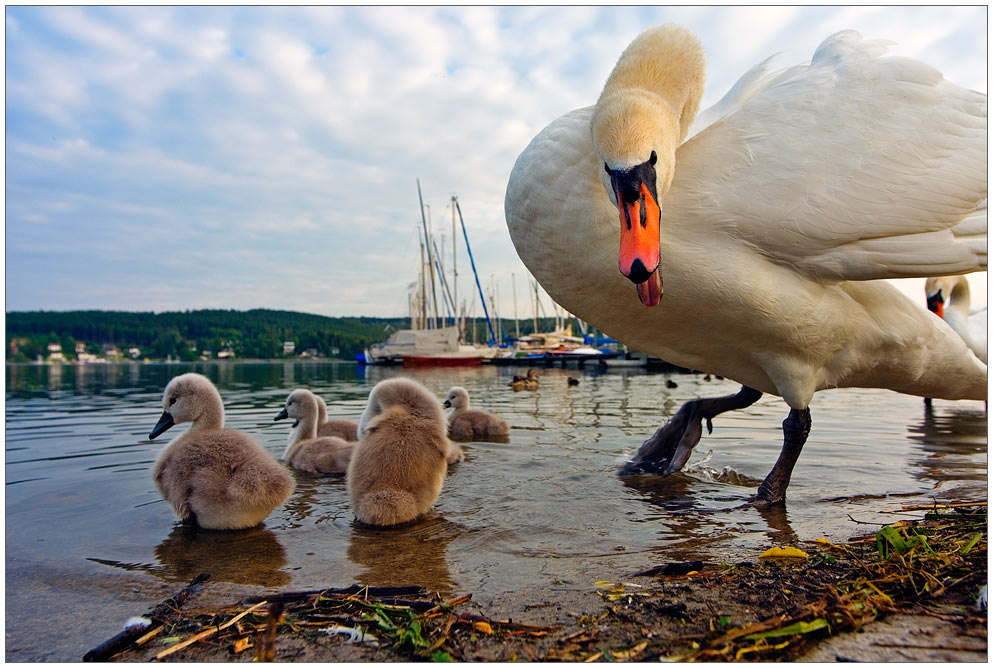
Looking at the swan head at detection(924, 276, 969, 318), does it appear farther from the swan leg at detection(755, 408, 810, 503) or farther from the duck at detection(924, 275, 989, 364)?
the swan leg at detection(755, 408, 810, 503)

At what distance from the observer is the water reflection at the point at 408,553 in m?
3.06

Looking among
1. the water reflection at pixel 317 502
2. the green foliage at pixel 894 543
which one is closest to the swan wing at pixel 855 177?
the green foliage at pixel 894 543

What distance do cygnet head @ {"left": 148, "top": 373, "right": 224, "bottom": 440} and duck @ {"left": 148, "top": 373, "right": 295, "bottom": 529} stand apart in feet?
1.21

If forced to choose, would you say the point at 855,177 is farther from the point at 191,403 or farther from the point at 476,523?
the point at 191,403

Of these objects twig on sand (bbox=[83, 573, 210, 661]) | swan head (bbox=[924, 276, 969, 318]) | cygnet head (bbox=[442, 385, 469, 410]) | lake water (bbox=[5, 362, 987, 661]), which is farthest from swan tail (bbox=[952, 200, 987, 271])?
cygnet head (bbox=[442, 385, 469, 410])

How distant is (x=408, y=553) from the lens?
353 centimetres

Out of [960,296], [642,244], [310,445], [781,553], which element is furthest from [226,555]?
[960,296]

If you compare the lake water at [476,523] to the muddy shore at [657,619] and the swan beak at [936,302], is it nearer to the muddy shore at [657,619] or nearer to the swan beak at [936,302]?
the muddy shore at [657,619]

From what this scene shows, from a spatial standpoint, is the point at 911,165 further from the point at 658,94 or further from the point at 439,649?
the point at 439,649

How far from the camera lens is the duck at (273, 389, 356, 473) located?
5.83 metres

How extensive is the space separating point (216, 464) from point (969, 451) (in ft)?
22.7

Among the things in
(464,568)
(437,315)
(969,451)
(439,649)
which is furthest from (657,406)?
(437,315)

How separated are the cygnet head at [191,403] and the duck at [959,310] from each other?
216 inches

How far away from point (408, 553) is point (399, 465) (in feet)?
2.84
